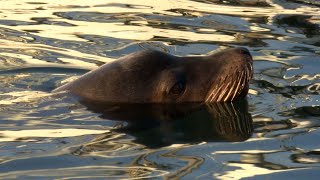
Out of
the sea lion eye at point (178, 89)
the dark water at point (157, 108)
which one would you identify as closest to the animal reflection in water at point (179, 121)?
the dark water at point (157, 108)

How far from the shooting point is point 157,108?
314 inches

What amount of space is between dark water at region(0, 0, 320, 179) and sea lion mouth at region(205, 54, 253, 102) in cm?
17

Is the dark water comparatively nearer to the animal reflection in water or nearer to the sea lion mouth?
the animal reflection in water

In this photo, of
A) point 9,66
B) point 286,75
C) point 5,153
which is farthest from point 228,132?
point 9,66

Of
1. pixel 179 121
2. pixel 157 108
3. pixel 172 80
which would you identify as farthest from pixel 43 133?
pixel 172 80

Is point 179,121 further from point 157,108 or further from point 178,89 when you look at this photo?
point 178,89

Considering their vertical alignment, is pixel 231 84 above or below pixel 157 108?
above

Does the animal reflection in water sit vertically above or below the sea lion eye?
below

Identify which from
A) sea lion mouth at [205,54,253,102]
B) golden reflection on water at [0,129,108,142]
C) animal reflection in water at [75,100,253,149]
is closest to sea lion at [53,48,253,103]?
sea lion mouth at [205,54,253,102]

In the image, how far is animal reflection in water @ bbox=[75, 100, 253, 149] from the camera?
22.5 feet

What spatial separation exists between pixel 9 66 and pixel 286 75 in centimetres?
254

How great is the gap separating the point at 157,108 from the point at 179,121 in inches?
20.4

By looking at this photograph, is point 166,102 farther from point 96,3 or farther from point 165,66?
point 96,3

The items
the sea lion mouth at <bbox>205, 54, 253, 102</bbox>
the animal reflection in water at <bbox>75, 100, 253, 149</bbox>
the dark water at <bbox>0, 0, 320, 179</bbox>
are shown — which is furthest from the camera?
the sea lion mouth at <bbox>205, 54, 253, 102</bbox>
